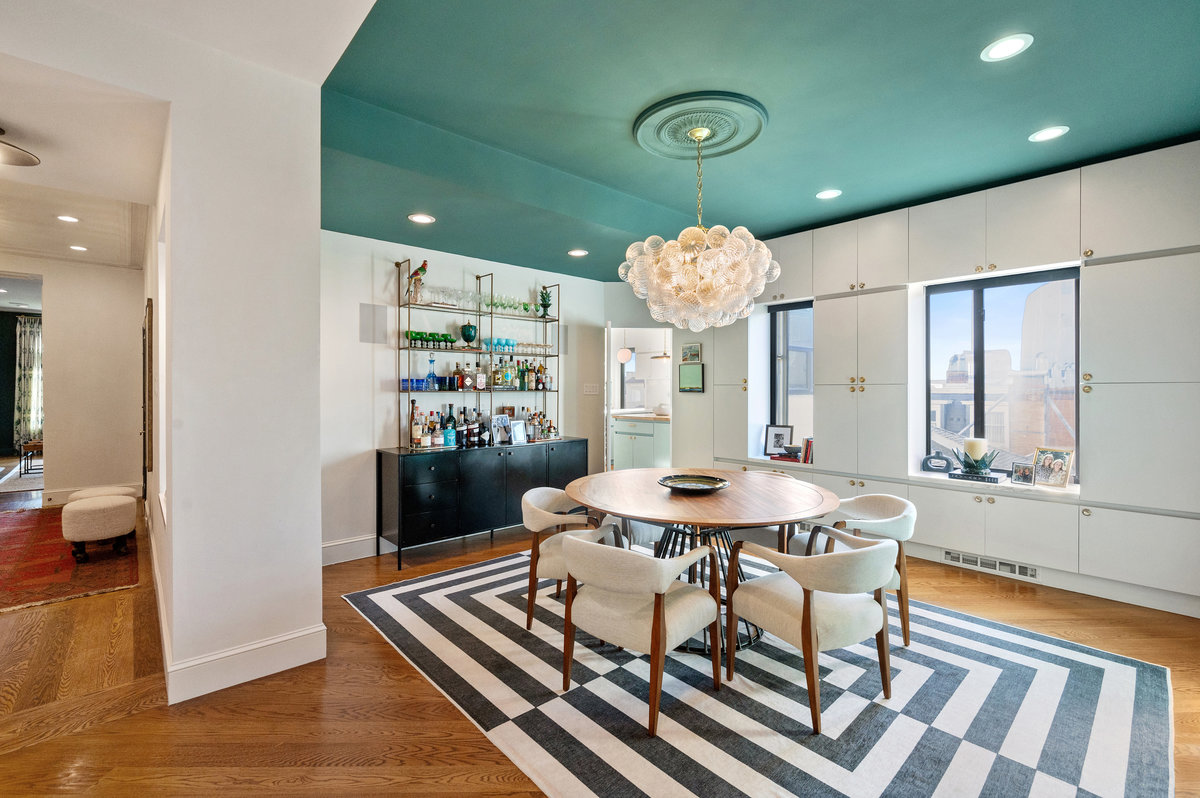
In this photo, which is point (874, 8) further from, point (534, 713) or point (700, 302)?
point (534, 713)

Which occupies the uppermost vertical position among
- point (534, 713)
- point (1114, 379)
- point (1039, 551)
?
point (1114, 379)

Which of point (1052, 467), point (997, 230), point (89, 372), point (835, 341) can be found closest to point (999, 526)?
point (1052, 467)

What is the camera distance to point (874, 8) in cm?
201

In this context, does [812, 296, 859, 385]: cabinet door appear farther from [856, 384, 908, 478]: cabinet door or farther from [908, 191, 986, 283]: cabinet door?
[908, 191, 986, 283]: cabinet door

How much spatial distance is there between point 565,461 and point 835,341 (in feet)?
8.74

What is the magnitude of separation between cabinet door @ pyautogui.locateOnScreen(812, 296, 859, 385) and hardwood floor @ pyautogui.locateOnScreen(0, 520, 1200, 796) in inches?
88.9

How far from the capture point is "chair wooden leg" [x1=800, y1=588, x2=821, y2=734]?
1.97 meters

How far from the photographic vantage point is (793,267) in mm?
4773

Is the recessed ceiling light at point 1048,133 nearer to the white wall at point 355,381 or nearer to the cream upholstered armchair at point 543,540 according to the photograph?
the cream upholstered armchair at point 543,540

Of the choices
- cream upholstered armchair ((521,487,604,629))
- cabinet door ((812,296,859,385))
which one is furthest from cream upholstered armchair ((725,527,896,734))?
cabinet door ((812,296,859,385))

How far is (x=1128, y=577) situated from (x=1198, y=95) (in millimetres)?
2699

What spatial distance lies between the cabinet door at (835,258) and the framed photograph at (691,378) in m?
1.34

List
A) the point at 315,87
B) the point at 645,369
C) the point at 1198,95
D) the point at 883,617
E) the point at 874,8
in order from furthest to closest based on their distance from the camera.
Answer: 1. the point at 645,369
2. the point at 1198,95
3. the point at 315,87
4. the point at 883,617
5. the point at 874,8

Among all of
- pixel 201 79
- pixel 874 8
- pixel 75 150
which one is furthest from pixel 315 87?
pixel 874 8
